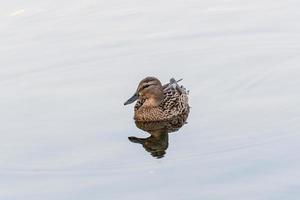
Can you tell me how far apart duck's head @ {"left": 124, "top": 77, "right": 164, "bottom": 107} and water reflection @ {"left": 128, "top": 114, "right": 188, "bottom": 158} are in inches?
15.4

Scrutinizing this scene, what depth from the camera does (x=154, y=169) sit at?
1189 centimetres

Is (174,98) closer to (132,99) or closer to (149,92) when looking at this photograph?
(149,92)

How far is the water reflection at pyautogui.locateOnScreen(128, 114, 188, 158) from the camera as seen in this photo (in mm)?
12935

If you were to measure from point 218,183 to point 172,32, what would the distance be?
20.8 feet

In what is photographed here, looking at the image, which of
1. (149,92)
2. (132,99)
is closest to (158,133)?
(132,99)

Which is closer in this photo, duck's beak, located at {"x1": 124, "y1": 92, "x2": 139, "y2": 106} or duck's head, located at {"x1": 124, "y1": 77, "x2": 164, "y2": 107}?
duck's beak, located at {"x1": 124, "y1": 92, "x2": 139, "y2": 106}

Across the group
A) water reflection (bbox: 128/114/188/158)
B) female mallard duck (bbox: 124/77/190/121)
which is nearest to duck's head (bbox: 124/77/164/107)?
female mallard duck (bbox: 124/77/190/121)

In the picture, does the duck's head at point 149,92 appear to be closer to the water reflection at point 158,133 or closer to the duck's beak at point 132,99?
the duck's beak at point 132,99

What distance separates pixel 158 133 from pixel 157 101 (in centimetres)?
110

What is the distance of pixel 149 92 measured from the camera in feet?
48.3

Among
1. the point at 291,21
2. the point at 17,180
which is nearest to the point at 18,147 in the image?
the point at 17,180

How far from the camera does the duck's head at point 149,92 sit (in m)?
14.6

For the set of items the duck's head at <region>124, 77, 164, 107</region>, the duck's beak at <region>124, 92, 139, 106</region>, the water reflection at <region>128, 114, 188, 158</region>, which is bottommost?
the water reflection at <region>128, 114, 188, 158</region>

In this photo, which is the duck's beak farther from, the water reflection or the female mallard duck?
the water reflection
